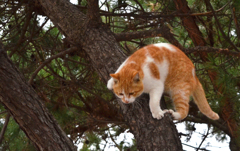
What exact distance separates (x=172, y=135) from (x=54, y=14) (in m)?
1.54

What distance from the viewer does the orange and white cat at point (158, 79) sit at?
1874mm

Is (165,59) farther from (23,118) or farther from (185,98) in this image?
(23,118)

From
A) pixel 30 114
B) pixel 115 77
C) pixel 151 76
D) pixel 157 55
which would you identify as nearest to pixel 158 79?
pixel 151 76

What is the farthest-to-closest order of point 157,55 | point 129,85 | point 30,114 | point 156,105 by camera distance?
point 157,55
point 129,85
point 156,105
point 30,114

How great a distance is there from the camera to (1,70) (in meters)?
1.63

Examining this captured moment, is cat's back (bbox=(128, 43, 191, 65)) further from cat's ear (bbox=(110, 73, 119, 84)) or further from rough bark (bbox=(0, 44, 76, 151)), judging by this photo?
rough bark (bbox=(0, 44, 76, 151))

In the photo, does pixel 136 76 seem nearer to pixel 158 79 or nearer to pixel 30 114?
pixel 158 79

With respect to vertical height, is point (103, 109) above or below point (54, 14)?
below

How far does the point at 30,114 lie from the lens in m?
1.58

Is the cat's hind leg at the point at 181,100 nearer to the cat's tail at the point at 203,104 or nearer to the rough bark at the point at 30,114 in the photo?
the cat's tail at the point at 203,104

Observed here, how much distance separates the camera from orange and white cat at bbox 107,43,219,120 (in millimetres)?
1874

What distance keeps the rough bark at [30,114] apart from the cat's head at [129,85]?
1.65 feet

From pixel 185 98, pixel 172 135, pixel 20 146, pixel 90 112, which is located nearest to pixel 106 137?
pixel 90 112

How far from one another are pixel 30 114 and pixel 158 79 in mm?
927
